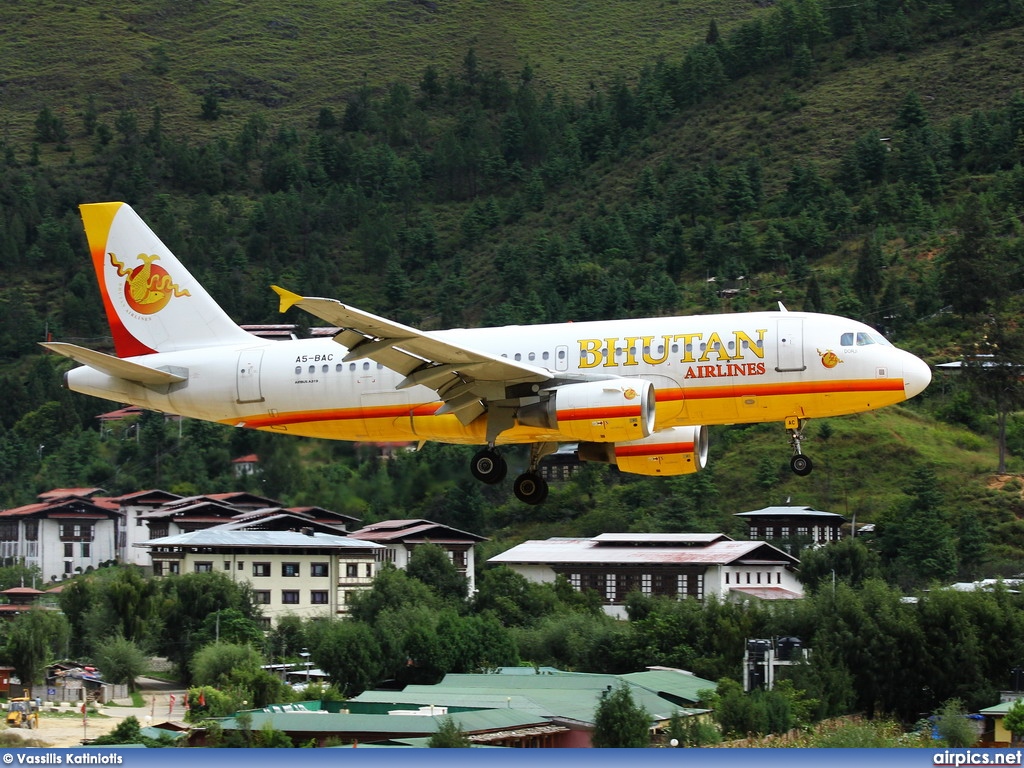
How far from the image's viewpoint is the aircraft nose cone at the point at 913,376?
48.9m

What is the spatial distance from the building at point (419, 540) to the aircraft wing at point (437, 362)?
72934 millimetres

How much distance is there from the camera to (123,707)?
99.2 meters

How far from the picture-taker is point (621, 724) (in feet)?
255

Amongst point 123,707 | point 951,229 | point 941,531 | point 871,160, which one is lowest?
point 123,707

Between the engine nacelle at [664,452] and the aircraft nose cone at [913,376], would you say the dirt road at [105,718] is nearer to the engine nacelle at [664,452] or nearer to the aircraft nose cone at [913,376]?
the engine nacelle at [664,452]

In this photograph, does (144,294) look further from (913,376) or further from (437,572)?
(437,572)

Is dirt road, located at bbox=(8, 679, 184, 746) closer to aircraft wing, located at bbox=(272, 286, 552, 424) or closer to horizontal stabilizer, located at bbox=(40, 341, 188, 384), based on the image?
horizontal stabilizer, located at bbox=(40, 341, 188, 384)

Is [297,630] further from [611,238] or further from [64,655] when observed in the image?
[611,238]

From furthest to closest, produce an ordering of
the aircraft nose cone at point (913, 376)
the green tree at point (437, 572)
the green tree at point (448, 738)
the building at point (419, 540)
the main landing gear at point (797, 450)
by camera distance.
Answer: the green tree at point (437, 572) < the building at point (419, 540) < the green tree at point (448, 738) < the main landing gear at point (797, 450) < the aircraft nose cone at point (913, 376)

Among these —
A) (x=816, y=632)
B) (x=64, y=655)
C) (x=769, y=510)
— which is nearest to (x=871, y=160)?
(x=769, y=510)

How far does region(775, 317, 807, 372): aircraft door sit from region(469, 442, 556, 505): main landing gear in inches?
324

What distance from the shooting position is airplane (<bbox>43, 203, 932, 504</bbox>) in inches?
1896

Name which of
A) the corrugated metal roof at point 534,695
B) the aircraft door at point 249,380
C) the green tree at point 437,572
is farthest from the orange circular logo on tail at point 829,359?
the green tree at point 437,572

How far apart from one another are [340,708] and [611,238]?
116 meters
